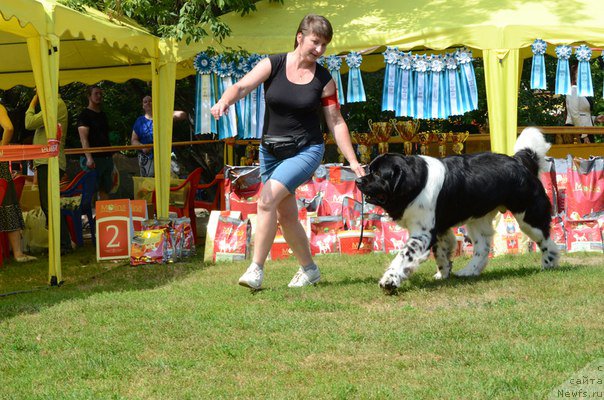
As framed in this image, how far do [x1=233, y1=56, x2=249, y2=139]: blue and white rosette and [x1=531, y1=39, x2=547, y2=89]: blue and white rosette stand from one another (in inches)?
114

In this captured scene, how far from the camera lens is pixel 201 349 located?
186 inches

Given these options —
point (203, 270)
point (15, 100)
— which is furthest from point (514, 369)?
point (15, 100)

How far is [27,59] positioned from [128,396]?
8669mm

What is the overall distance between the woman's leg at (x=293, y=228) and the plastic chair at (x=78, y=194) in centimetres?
429

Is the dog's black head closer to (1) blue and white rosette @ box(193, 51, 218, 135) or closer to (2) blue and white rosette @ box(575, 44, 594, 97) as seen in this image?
(2) blue and white rosette @ box(575, 44, 594, 97)

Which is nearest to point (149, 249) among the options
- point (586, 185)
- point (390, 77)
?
point (390, 77)

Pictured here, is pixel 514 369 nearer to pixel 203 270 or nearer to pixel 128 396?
pixel 128 396

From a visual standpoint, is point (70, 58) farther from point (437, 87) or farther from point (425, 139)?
point (437, 87)

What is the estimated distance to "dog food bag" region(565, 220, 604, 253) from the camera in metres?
8.03

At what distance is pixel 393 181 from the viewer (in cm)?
601

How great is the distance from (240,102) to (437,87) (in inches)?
81.7

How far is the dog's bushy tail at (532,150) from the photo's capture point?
6.79 metres

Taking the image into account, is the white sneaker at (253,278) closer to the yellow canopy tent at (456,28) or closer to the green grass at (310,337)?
the green grass at (310,337)

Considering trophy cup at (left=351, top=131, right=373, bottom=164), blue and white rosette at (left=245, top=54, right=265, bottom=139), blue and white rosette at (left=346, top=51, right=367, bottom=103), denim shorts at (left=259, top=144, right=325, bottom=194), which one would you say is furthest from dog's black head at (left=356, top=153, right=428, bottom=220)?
trophy cup at (left=351, top=131, right=373, bottom=164)
